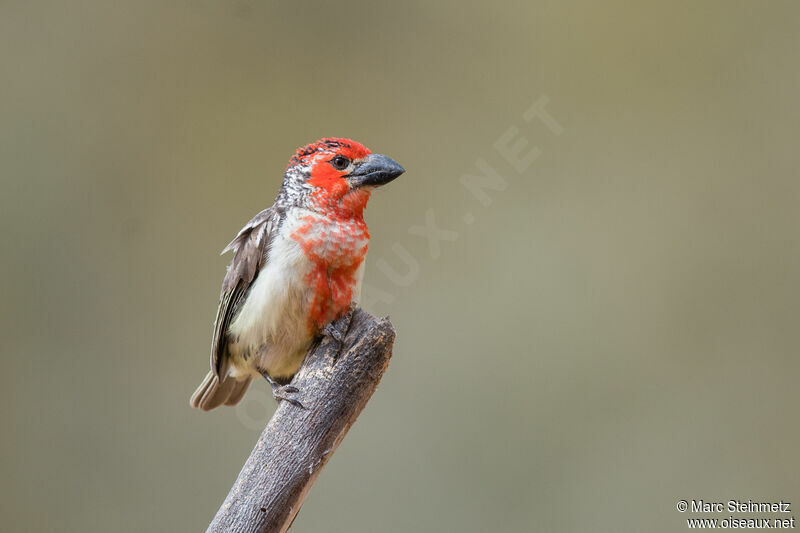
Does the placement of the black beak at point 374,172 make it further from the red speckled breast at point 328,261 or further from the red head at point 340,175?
the red speckled breast at point 328,261

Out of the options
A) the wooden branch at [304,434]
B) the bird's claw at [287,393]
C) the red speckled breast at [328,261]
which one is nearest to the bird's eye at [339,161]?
the red speckled breast at [328,261]

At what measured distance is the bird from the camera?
2482mm

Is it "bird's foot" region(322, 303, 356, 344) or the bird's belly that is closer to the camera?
"bird's foot" region(322, 303, 356, 344)

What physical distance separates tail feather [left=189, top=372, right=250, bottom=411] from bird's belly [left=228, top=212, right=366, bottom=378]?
33 cm

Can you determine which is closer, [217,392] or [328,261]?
[328,261]

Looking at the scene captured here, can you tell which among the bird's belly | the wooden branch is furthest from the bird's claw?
the bird's belly

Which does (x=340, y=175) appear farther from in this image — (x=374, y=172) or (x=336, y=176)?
(x=374, y=172)

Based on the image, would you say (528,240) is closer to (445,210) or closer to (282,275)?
(445,210)

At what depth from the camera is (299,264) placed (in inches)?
97.8

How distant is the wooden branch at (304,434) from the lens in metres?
2.01

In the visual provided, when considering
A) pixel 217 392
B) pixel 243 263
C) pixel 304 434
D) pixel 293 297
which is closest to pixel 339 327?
pixel 293 297

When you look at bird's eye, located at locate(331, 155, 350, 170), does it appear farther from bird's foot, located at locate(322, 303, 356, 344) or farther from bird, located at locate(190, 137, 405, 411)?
bird's foot, located at locate(322, 303, 356, 344)

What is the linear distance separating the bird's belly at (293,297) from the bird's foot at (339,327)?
0.14 ft

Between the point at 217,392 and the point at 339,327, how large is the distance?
782mm
